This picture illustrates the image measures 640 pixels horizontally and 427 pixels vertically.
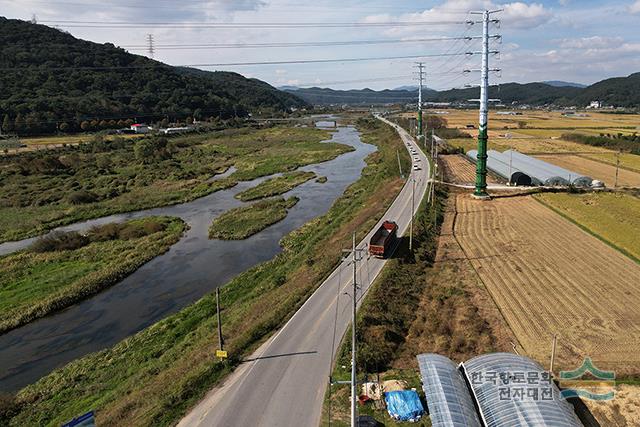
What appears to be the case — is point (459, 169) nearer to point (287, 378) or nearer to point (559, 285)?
point (559, 285)

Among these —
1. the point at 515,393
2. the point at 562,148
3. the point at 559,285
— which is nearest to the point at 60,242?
the point at 515,393

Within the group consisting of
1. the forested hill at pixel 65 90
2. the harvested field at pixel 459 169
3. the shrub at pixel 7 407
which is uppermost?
the forested hill at pixel 65 90

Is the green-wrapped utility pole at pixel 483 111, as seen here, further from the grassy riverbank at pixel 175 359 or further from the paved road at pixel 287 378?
the paved road at pixel 287 378

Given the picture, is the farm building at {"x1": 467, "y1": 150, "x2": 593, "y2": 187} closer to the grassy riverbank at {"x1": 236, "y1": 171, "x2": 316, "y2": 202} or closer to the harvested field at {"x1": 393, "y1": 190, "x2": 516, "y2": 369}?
the harvested field at {"x1": 393, "y1": 190, "x2": 516, "y2": 369}

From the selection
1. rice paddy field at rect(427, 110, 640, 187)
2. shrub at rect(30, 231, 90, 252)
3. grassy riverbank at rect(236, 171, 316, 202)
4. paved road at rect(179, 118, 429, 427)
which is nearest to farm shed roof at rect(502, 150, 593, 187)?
rice paddy field at rect(427, 110, 640, 187)

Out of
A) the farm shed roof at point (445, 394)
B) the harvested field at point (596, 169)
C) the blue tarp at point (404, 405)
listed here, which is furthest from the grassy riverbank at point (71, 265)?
the harvested field at point (596, 169)
